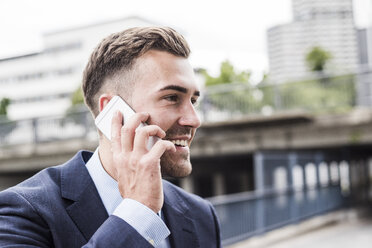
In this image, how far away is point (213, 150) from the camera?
20281 millimetres

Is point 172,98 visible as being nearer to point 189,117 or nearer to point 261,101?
point 189,117

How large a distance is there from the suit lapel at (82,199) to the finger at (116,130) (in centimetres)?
32

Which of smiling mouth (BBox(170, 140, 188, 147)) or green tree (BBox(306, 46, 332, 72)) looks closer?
smiling mouth (BBox(170, 140, 188, 147))

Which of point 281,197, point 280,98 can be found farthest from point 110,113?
point 280,98

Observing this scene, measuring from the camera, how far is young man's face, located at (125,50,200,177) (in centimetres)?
185

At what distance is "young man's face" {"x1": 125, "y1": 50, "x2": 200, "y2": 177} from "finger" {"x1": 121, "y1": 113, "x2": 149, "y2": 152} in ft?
0.57

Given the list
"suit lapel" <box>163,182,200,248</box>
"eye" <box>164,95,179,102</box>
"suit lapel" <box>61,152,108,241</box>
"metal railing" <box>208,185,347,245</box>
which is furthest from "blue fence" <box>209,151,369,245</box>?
"eye" <box>164,95,179,102</box>

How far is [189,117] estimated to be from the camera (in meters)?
1.89

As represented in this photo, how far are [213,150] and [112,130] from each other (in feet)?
61.2

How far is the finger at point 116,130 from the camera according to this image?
1627 mm

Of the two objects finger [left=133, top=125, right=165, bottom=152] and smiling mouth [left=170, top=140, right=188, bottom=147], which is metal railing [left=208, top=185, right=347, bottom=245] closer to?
smiling mouth [left=170, top=140, right=188, bottom=147]

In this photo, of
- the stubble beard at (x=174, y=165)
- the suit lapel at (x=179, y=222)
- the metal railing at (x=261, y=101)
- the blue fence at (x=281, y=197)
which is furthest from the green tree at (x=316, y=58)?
the stubble beard at (x=174, y=165)

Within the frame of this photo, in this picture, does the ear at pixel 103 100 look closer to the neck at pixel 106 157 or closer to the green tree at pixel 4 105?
the neck at pixel 106 157

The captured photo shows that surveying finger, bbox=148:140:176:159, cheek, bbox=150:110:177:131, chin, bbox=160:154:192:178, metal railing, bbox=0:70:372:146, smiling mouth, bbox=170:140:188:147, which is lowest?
metal railing, bbox=0:70:372:146
